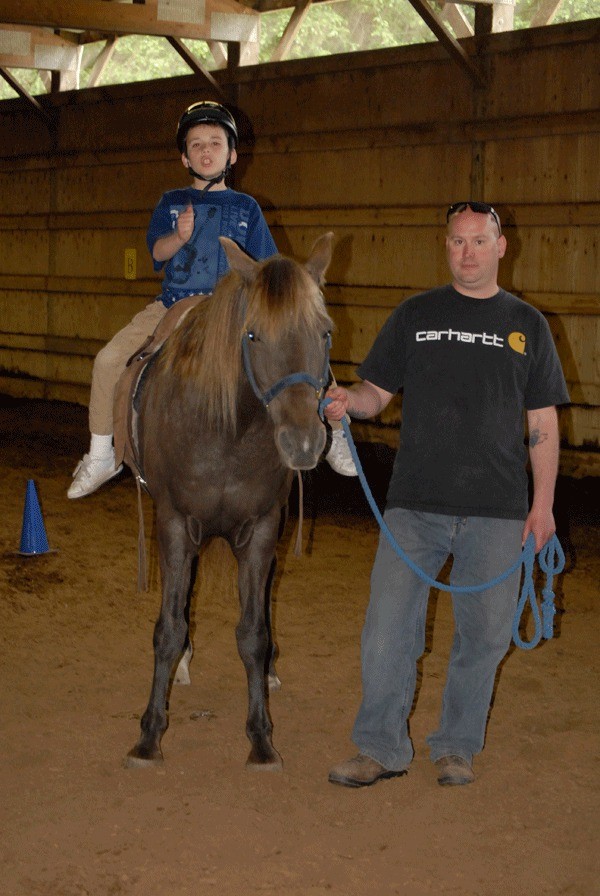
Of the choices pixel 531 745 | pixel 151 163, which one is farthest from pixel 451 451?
pixel 151 163

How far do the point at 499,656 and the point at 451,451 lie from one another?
668mm

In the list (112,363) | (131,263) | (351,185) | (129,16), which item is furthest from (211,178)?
(131,263)

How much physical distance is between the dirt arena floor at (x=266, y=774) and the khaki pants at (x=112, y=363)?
75cm

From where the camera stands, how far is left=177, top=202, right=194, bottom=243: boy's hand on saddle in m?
3.77

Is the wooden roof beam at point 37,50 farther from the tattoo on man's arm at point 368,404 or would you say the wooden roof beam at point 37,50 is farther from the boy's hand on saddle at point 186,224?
the tattoo on man's arm at point 368,404

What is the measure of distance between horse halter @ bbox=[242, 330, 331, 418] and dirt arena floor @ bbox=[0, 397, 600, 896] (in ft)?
3.33

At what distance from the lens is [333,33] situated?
385 inches

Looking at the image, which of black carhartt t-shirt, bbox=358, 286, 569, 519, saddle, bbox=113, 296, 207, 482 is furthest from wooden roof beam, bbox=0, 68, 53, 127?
black carhartt t-shirt, bbox=358, 286, 569, 519

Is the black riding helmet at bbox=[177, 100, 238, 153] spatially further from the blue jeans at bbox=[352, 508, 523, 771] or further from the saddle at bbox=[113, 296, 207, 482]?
the blue jeans at bbox=[352, 508, 523, 771]

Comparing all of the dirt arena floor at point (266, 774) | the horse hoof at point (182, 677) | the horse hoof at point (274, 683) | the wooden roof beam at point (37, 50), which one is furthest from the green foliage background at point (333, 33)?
the horse hoof at point (182, 677)

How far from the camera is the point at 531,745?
145 inches

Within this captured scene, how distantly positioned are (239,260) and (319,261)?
0.27m

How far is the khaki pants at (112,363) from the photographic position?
4.22 meters

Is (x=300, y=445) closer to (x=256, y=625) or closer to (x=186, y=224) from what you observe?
(x=256, y=625)
